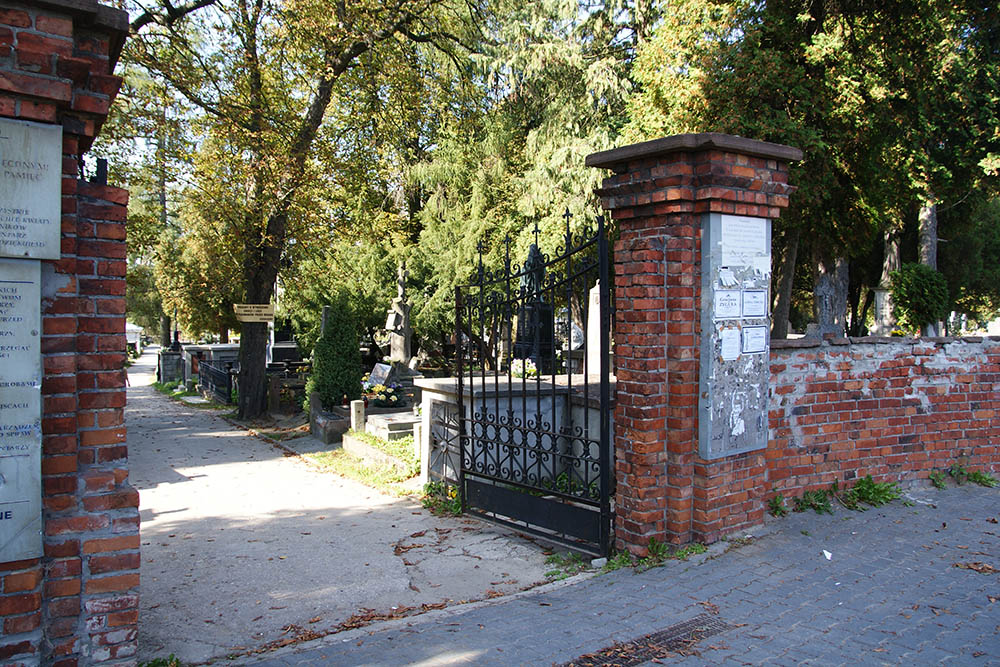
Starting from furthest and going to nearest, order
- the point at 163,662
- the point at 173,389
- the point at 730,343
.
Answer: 1. the point at 173,389
2. the point at 730,343
3. the point at 163,662

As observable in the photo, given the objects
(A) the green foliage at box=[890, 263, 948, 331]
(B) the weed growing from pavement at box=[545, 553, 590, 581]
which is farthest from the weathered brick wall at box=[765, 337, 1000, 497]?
(A) the green foliage at box=[890, 263, 948, 331]

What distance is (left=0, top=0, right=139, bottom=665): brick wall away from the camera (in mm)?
2980

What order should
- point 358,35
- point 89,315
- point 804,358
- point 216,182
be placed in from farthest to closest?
point 216,182 → point 358,35 → point 804,358 → point 89,315

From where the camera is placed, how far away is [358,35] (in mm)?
13992

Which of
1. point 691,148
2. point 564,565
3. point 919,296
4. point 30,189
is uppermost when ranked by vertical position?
point 691,148

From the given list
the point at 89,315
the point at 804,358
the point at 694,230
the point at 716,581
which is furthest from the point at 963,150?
the point at 89,315

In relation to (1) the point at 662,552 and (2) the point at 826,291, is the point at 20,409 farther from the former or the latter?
(2) the point at 826,291

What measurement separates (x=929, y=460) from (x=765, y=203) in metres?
3.21

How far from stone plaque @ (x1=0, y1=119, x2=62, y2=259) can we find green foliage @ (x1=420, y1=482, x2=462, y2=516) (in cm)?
484

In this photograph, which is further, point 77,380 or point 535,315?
point 535,315

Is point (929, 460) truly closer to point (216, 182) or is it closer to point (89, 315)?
point (89, 315)

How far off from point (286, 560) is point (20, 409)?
343cm

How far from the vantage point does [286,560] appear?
5.95m

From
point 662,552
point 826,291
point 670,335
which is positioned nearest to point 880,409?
point 670,335
